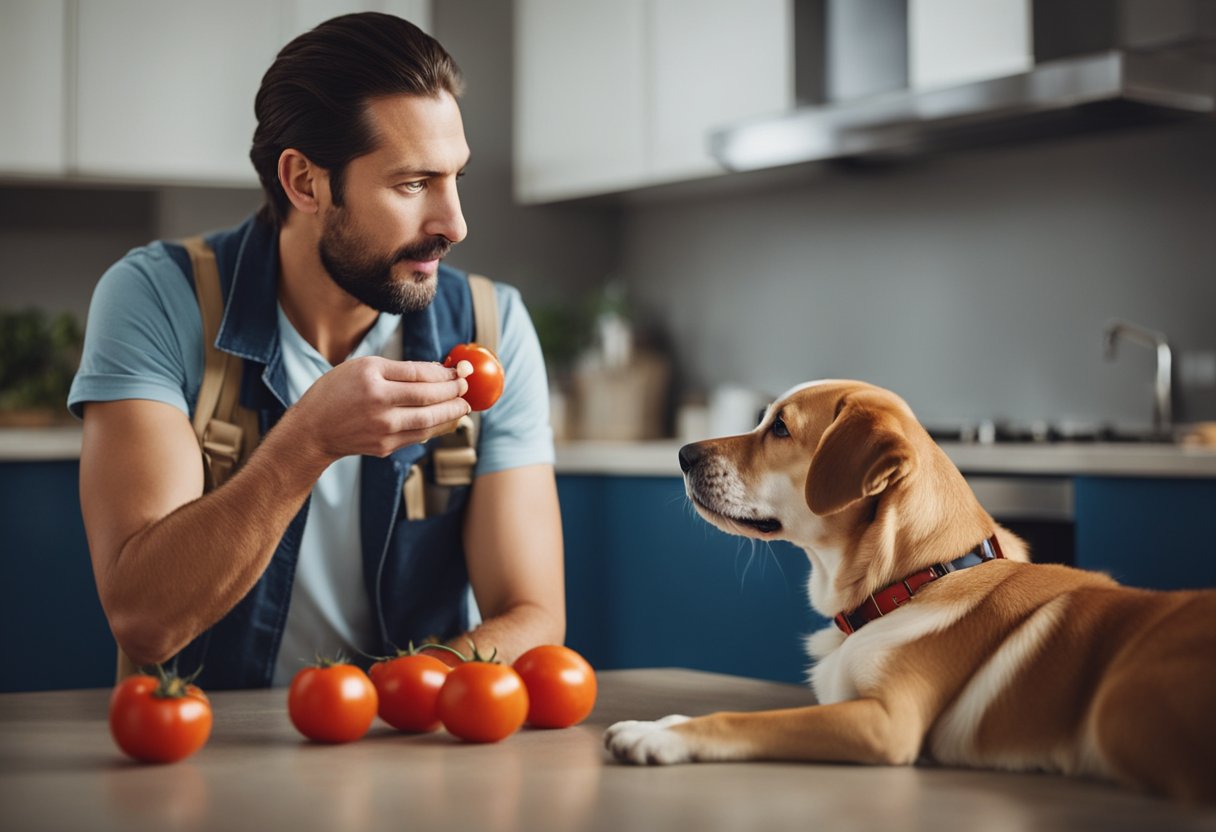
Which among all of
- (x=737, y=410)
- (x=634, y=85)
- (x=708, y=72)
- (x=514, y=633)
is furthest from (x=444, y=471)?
(x=634, y=85)

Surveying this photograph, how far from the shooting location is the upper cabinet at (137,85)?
3.78 m

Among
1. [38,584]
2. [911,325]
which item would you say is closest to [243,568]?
[38,584]

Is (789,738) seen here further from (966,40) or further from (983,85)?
(966,40)

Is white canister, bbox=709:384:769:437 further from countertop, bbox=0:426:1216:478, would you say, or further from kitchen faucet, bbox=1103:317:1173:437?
kitchen faucet, bbox=1103:317:1173:437

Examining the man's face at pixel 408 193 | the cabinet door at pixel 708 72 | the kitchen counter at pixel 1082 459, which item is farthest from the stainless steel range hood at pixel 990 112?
the man's face at pixel 408 193

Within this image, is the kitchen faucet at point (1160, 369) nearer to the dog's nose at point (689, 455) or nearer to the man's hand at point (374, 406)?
the dog's nose at point (689, 455)

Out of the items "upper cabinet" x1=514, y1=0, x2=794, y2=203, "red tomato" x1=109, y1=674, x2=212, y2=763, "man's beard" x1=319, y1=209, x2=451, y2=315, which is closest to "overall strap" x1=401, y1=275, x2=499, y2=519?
"man's beard" x1=319, y1=209, x2=451, y2=315

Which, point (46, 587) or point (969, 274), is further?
point (969, 274)

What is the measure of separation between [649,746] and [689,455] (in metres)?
0.53

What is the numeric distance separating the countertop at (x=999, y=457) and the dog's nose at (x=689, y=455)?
135 centimetres

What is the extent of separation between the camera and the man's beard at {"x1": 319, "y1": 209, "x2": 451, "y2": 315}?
66.5 inches

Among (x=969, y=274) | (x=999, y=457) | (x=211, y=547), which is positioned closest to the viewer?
(x=211, y=547)

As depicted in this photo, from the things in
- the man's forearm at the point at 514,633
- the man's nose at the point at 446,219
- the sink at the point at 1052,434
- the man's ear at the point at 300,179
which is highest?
the man's ear at the point at 300,179

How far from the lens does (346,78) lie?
1.70 m
